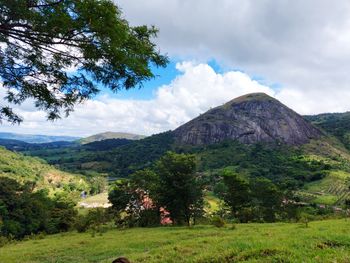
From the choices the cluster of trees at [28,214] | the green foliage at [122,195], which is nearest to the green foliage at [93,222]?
the green foliage at [122,195]

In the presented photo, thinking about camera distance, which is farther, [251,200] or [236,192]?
[251,200]

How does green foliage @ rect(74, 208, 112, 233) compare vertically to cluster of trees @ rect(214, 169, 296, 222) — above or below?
below

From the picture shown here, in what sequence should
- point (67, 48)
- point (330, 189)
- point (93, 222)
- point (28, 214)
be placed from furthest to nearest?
point (330, 189), point (28, 214), point (93, 222), point (67, 48)

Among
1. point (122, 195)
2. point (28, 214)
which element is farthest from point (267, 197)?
point (28, 214)

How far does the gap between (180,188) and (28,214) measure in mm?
39450

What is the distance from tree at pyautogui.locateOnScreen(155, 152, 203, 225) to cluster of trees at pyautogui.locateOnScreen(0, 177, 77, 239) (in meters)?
23.0

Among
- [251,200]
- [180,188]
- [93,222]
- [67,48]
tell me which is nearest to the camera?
[67,48]

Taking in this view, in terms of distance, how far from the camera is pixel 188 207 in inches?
1781

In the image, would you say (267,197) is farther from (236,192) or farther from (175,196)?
(175,196)

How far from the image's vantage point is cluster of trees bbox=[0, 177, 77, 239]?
60.0 meters

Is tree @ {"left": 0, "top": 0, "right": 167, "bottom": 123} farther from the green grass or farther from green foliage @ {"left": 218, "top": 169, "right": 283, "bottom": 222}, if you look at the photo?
the green grass

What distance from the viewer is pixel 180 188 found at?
43.8 m

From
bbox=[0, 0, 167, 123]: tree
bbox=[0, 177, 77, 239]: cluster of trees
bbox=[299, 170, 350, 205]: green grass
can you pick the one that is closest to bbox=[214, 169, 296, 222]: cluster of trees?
bbox=[0, 177, 77, 239]: cluster of trees

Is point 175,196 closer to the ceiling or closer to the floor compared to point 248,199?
closer to the ceiling
